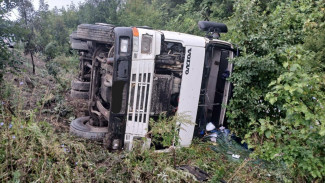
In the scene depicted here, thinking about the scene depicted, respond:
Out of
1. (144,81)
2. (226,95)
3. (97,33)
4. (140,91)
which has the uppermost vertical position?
(97,33)

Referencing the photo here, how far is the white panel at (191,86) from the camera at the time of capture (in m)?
3.91

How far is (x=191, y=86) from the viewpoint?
398 cm

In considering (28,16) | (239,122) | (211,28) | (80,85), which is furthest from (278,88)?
(28,16)

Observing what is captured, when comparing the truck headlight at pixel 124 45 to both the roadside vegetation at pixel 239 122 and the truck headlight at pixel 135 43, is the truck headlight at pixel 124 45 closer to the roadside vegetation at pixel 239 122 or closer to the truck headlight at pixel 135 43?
the truck headlight at pixel 135 43

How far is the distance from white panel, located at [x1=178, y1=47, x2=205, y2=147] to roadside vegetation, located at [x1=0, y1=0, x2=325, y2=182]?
1.32 feet

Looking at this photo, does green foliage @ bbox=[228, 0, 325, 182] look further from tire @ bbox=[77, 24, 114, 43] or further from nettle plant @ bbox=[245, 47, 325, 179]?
tire @ bbox=[77, 24, 114, 43]

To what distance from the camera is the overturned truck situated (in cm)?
349

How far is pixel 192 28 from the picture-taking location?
36.6ft

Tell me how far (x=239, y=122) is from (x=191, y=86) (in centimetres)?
142

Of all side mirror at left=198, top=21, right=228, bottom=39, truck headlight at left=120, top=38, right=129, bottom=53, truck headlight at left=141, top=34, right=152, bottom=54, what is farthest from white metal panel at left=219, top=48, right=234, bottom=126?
truck headlight at left=120, top=38, right=129, bottom=53

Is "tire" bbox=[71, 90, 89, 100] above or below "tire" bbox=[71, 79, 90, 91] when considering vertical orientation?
below

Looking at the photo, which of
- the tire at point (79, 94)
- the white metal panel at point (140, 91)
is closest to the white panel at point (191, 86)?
the white metal panel at point (140, 91)

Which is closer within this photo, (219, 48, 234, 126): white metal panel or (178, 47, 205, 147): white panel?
(178, 47, 205, 147): white panel

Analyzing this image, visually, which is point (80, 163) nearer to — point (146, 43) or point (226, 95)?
point (146, 43)
